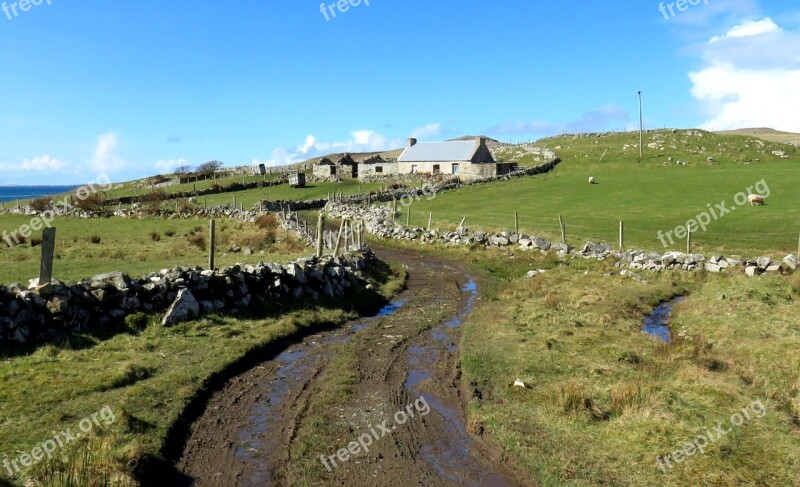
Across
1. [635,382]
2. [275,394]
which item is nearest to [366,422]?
[275,394]

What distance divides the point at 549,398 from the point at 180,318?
975cm

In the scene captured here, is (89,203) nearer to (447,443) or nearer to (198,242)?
(198,242)

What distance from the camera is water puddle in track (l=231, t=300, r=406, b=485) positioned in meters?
8.85

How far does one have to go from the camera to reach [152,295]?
15.3 metres

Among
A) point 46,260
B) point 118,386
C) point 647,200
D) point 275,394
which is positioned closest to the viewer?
point 118,386

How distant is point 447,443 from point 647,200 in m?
47.2

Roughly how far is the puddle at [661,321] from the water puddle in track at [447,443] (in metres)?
6.45

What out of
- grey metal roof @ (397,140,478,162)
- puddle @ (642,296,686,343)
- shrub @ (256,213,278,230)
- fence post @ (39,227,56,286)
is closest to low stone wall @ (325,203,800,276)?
puddle @ (642,296,686,343)

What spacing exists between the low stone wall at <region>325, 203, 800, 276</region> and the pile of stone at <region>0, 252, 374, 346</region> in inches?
558

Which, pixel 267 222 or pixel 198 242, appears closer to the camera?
pixel 198 242

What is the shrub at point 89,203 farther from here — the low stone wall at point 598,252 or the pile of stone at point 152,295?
the pile of stone at point 152,295

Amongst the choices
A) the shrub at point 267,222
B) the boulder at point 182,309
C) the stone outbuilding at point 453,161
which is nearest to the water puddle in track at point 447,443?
the boulder at point 182,309

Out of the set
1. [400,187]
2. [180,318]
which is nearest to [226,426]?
[180,318]

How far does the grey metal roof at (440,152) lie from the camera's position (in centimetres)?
8694
